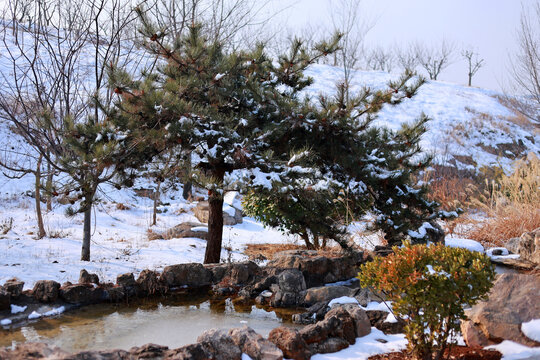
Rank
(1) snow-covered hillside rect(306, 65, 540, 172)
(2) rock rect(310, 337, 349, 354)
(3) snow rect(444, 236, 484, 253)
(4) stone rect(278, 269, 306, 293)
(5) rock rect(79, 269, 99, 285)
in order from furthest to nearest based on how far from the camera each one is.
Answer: (1) snow-covered hillside rect(306, 65, 540, 172), (3) snow rect(444, 236, 484, 253), (4) stone rect(278, 269, 306, 293), (5) rock rect(79, 269, 99, 285), (2) rock rect(310, 337, 349, 354)

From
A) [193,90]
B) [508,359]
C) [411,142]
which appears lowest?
[508,359]

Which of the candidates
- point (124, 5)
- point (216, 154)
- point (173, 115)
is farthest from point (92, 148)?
point (124, 5)

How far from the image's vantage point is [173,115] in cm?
541

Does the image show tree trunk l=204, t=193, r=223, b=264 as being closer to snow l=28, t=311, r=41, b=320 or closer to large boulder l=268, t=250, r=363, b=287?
large boulder l=268, t=250, r=363, b=287

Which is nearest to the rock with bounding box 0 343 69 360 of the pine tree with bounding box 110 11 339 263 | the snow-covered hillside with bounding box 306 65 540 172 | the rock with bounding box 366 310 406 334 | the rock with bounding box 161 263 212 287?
the pine tree with bounding box 110 11 339 263

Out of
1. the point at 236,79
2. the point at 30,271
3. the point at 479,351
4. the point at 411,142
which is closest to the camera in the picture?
the point at 479,351

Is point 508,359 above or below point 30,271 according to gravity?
below

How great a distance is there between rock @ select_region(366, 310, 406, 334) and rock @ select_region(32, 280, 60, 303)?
136 inches

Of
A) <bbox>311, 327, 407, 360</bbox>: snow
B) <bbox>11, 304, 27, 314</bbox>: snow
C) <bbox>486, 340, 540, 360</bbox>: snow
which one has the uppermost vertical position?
<bbox>11, 304, 27, 314</bbox>: snow

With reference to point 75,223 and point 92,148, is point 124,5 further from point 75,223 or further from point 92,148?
point 75,223

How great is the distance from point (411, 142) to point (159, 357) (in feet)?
16.8

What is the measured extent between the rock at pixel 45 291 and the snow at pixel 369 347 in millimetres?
3080

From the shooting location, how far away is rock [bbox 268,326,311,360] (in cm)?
351

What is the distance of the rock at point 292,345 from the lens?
3.51 metres
